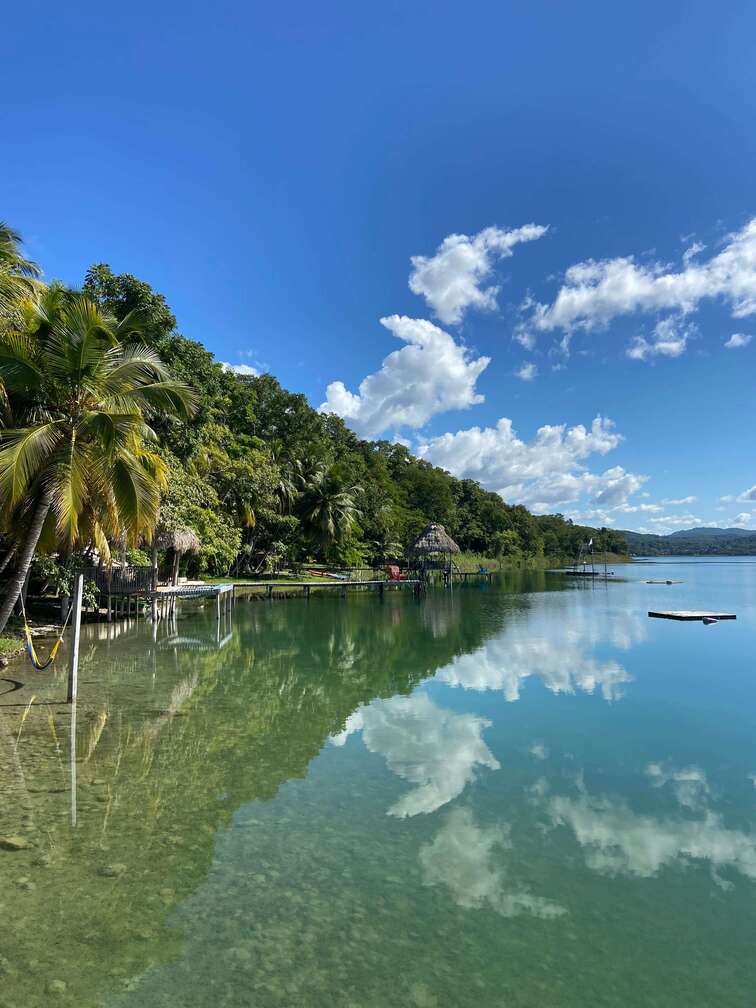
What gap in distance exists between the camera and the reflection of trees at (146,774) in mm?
3705

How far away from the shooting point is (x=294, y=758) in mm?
7238

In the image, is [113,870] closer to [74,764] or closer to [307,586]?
[74,764]

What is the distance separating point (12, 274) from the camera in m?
9.98

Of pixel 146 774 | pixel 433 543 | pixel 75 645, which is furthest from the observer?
pixel 433 543

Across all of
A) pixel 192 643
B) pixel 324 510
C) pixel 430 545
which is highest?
pixel 324 510

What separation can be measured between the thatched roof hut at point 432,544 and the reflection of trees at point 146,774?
23.9 meters

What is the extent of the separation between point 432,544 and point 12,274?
31719 mm

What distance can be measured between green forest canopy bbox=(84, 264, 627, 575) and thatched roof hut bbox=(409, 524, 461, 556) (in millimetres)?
4396

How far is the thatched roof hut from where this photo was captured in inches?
1547

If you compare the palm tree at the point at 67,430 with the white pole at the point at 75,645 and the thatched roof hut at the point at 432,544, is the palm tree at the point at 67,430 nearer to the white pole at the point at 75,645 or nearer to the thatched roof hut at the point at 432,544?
the white pole at the point at 75,645

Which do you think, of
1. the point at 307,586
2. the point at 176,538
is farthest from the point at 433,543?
the point at 176,538

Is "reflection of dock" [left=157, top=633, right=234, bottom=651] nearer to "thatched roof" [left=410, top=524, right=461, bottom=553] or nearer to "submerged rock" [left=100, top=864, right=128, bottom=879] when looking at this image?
"submerged rock" [left=100, top=864, right=128, bottom=879]

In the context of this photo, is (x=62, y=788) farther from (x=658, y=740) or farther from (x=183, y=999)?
(x=658, y=740)

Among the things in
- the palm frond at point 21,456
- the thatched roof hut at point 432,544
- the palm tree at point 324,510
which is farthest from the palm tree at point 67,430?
the thatched roof hut at point 432,544
